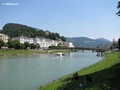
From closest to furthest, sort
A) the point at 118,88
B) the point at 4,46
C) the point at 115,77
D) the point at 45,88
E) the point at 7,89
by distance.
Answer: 1. the point at 118,88
2. the point at 115,77
3. the point at 45,88
4. the point at 7,89
5. the point at 4,46

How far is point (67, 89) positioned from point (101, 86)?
150 inches

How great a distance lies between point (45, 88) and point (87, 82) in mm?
4885

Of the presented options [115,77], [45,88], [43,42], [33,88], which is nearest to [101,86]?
[115,77]

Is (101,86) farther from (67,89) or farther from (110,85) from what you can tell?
(67,89)

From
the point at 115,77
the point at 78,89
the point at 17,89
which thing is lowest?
the point at 17,89

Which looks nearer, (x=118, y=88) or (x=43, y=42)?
(x=118, y=88)

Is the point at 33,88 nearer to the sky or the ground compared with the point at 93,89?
nearer to the ground

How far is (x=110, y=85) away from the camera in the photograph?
12125 mm

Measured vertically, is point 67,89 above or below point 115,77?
below

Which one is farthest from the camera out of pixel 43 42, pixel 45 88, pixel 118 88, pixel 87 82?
pixel 43 42

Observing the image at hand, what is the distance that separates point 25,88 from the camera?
1947 cm

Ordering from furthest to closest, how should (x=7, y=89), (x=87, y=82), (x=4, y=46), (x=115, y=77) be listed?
(x=4, y=46)
(x=7, y=89)
(x=87, y=82)
(x=115, y=77)

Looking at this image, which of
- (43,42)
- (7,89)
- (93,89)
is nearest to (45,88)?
(7,89)

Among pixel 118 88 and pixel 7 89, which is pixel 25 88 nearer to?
pixel 7 89
